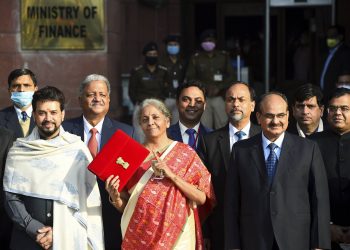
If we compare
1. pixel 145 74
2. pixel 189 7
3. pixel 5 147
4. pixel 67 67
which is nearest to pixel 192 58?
pixel 145 74

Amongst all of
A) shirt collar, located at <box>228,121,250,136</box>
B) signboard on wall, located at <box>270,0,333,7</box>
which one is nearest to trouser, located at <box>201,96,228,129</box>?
signboard on wall, located at <box>270,0,333,7</box>

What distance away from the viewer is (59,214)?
5.11 m

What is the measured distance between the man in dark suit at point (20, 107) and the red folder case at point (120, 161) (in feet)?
4.23

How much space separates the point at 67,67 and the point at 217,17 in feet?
13.0

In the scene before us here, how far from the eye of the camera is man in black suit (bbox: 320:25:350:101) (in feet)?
33.8

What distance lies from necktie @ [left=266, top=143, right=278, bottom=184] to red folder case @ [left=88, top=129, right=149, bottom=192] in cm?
83

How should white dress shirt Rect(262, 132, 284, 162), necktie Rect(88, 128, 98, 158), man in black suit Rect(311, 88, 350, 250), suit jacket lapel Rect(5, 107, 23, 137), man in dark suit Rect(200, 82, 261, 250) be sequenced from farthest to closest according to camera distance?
suit jacket lapel Rect(5, 107, 23, 137) < necktie Rect(88, 128, 98, 158) < man in dark suit Rect(200, 82, 261, 250) < man in black suit Rect(311, 88, 350, 250) < white dress shirt Rect(262, 132, 284, 162)

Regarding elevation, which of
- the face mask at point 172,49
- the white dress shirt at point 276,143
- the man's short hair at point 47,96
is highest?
the face mask at point 172,49

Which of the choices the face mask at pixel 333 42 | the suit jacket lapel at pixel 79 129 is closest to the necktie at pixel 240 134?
the suit jacket lapel at pixel 79 129

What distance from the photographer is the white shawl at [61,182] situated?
16.8 feet

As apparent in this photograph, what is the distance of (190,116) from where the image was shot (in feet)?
19.9

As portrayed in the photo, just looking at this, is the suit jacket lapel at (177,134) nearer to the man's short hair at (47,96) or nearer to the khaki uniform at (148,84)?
the man's short hair at (47,96)

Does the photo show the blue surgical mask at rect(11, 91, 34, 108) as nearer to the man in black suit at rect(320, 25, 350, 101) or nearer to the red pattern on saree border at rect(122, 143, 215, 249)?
the red pattern on saree border at rect(122, 143, 215, 249)

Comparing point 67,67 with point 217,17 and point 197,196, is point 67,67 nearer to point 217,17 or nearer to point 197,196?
point 217,17
